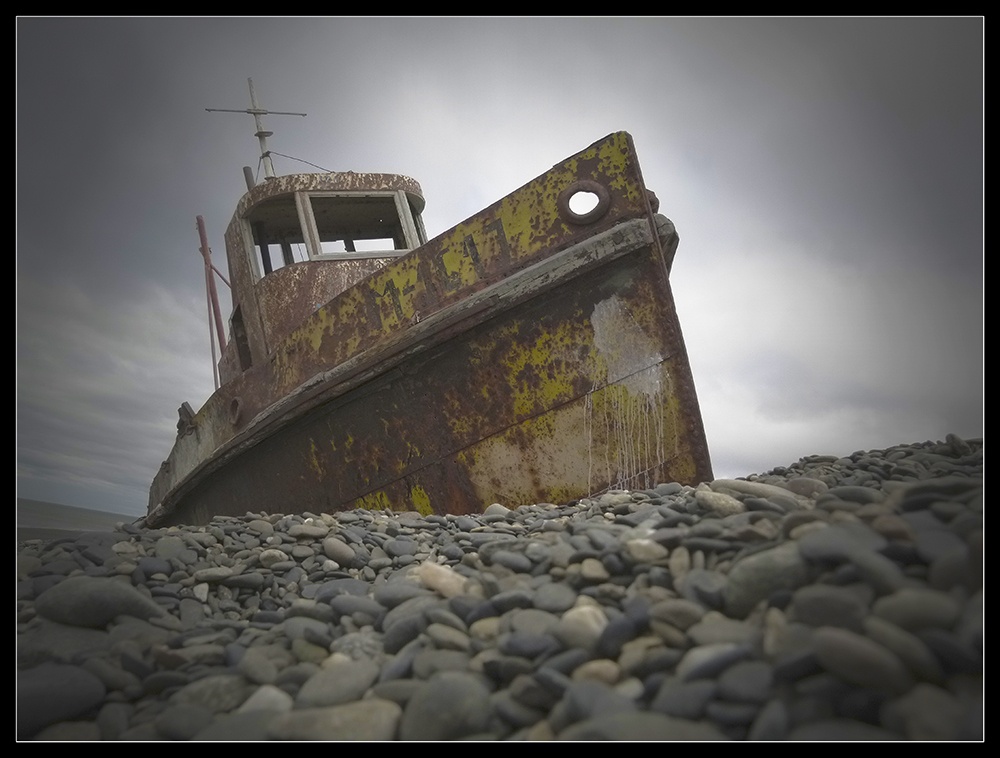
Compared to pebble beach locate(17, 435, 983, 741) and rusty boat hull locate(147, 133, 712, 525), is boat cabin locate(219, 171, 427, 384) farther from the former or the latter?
pebble beach locate(17, 435, 983, 741)

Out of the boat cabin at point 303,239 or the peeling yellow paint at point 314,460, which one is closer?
the peeling yellow paint at point 314,460

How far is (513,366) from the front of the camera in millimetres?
2988

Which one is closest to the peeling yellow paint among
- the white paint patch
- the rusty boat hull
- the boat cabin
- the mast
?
the rusty boat hull

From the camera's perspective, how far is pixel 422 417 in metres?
3.17

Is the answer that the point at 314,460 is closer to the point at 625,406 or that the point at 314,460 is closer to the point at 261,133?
the point at 625,406

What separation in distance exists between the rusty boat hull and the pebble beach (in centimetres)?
106

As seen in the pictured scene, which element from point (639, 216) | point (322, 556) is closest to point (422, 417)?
point (322, 556)

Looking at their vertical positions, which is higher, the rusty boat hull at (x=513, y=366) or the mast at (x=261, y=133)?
the mast at (x=261, y=133)

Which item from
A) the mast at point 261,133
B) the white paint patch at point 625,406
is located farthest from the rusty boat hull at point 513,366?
the mast at point 261,133

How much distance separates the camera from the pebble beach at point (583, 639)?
861 mm

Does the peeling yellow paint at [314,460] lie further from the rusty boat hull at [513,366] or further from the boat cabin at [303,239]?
the boat cabin at [303,239]

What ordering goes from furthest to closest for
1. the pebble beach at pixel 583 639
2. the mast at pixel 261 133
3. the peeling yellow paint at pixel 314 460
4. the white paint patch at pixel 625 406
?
the mast at pixel 261 133
the peeling yellow paint at pixel 314 460
the white paint patch at pixel 625 406
the pebble beach at pixel 583 639

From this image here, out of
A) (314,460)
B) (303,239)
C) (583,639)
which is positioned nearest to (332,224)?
(303,239)

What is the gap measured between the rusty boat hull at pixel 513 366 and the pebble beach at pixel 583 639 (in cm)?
106
